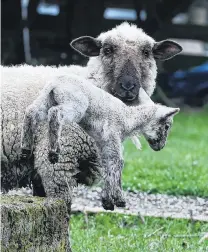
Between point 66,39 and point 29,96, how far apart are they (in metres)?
12.1

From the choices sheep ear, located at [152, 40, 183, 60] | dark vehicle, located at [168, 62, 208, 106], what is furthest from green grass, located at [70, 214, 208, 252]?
dark vehicle, located at [168, 62, 208, 106]

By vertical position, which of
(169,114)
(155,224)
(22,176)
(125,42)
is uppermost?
(125,42)

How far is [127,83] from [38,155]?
1068 millimetres

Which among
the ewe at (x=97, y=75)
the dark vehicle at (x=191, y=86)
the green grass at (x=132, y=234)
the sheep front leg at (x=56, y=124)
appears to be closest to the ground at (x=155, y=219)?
the green grass at (x=132, y=234)

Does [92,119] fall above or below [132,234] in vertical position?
above

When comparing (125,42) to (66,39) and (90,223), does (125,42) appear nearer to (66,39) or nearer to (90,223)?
(90,223)

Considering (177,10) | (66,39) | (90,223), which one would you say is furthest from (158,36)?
(90,223)

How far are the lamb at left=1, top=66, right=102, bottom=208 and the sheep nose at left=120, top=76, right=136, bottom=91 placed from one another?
2.05ft

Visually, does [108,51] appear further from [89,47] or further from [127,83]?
[127,83]

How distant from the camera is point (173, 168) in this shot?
37.9 ft

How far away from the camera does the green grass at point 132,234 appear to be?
691 cm

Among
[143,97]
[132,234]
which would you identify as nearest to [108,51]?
[143,97]

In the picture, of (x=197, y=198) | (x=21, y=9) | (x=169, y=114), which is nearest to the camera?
(x=169, y=114)

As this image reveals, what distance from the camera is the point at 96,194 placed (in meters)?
9.66
